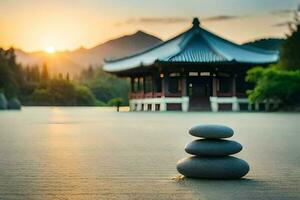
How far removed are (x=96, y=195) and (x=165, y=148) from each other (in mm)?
6107

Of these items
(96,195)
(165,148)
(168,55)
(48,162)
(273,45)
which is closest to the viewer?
(96,195)

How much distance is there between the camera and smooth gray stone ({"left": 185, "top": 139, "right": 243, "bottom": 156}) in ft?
22.8

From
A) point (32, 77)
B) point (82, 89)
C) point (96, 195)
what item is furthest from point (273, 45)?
point (96, 195)

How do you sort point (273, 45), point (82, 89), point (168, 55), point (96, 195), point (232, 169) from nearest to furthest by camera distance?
1. point (96, 195)
2. point (232, 169)
3. point (168, 55)
4. point (82, 89)
5. point (273, 45)

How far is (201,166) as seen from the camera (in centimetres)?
692

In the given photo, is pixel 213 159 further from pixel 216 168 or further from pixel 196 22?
pixel 196 22

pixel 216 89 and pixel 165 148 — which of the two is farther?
pixel 216 89

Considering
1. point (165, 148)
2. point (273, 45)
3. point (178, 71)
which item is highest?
point (273, 45)

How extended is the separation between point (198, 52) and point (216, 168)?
37.9 meters

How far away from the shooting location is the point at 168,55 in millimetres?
43375

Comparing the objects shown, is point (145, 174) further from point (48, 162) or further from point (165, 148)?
point (165, 148)

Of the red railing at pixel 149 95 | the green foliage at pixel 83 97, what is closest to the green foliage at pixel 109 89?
the green foliage at pixel 83 97

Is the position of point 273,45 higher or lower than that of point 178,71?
higher

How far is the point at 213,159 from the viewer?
6941mm
